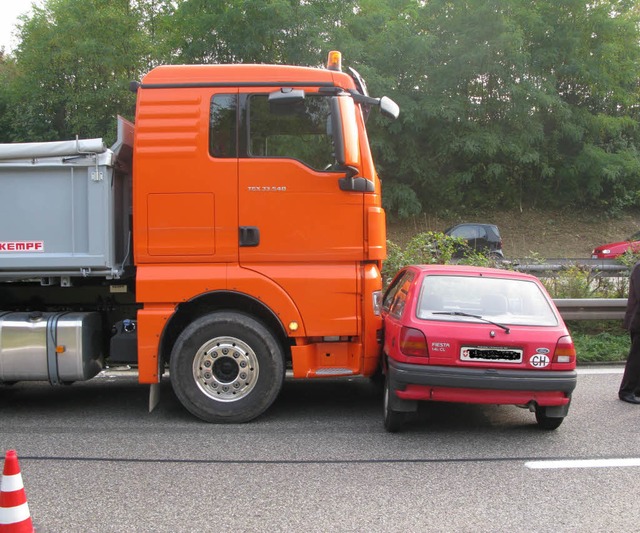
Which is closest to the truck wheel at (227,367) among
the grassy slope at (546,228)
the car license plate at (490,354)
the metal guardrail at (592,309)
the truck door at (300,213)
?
the truck door at (300,213)

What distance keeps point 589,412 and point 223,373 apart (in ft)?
11.6

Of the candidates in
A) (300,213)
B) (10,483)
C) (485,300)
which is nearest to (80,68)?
(300,213)

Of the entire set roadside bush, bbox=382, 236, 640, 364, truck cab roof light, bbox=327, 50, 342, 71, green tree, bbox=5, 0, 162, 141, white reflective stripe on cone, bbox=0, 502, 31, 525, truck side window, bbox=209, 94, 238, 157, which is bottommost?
white reflective stripe on cone, bbox=0, 502, 31, 525

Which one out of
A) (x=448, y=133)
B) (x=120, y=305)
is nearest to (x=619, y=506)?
(x=120, y=305)

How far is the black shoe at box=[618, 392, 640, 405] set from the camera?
6.36 m

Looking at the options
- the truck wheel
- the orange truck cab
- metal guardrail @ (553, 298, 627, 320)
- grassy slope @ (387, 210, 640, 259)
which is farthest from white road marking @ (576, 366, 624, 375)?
grassy slope @ (387, 210, 640, 259)

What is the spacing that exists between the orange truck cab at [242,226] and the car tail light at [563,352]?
1.60 meters

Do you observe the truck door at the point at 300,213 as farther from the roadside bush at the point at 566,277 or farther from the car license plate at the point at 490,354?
the roadside bush at the point at 566,277

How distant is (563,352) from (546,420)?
664mm

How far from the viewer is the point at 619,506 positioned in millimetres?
3902

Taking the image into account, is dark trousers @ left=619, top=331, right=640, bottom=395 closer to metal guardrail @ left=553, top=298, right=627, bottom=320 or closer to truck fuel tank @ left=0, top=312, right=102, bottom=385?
metal guardrail @ left=553, top=298, right=627, bottom=320

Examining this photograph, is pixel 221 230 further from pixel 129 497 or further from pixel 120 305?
pixel 129 497

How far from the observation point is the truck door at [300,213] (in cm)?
556

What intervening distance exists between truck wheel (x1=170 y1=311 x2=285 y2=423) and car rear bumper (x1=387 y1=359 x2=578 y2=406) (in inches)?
46.7
